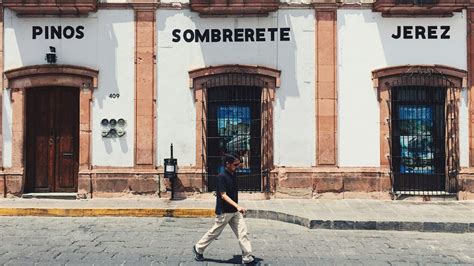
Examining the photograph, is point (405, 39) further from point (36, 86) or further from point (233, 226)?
point (36, 86)

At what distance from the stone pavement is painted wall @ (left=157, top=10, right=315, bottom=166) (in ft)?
4.27

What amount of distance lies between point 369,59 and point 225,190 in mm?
6654

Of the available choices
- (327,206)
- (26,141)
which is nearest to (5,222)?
(26,141)

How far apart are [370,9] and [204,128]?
5.06 meters

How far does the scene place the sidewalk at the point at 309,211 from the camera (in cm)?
943

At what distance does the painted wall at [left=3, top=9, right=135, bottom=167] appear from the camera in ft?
39.6

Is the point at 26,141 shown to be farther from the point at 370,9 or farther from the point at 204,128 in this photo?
the point at 370,9

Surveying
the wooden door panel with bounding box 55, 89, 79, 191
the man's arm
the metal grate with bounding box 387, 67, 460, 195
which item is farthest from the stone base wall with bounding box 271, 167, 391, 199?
the wooden door panel with bounding box 55, 89, 79, 191

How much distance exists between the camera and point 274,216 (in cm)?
1032

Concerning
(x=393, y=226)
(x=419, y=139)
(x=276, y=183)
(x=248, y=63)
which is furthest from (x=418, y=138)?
(x=248, y=63)

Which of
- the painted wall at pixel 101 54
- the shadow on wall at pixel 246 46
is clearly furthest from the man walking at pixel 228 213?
the painted wall at pixel 101 54

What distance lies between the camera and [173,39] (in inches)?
477

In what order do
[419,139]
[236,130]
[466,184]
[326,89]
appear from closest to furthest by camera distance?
[466,184] < [326,89] < [419,139] < [236,130]

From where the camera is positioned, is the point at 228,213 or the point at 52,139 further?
the point at 52,139
